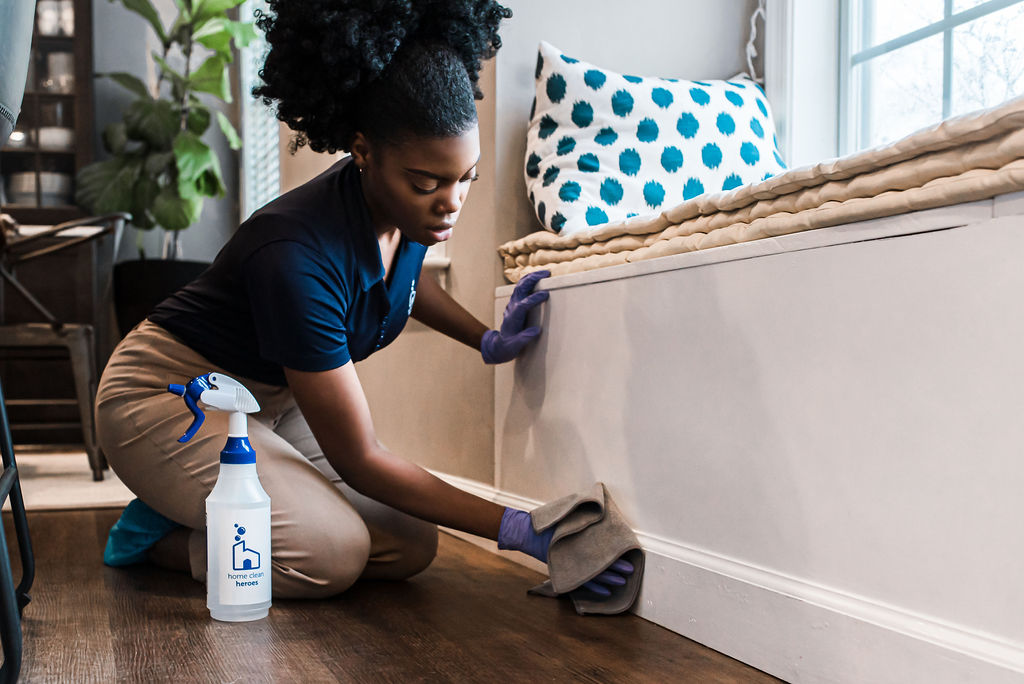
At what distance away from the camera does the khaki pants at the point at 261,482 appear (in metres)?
1.36

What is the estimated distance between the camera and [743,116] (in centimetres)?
168

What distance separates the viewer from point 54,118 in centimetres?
401

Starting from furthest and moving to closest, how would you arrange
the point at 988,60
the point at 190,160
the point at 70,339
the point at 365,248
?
the point at 190,160 < the point at 70,339 < the point at 988,60 < the point at 365,248

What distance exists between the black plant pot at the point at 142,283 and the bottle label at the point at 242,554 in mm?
2212

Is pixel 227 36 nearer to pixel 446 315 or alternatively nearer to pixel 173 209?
pixel 173 209

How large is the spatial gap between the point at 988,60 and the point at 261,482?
1.33 metres

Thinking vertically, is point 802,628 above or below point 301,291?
below

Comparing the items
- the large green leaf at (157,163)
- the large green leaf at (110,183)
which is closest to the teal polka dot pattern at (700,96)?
the large green leaf at (157,163)

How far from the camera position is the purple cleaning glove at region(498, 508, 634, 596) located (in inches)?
49.8

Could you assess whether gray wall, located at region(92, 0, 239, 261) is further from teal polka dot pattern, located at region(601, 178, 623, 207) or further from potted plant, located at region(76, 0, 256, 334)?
teal polka dot pattern, located at region(601, 178, 623, 207)

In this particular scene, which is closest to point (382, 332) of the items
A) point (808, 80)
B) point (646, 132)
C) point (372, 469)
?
point (372, 469)

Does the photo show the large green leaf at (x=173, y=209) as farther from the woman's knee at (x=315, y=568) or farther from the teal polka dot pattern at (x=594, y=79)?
the woman's knee at (x=315, y=568)

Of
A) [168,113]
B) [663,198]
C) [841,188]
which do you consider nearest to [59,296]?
[168,113]

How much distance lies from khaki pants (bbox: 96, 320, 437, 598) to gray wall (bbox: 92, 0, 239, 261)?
112 inches
